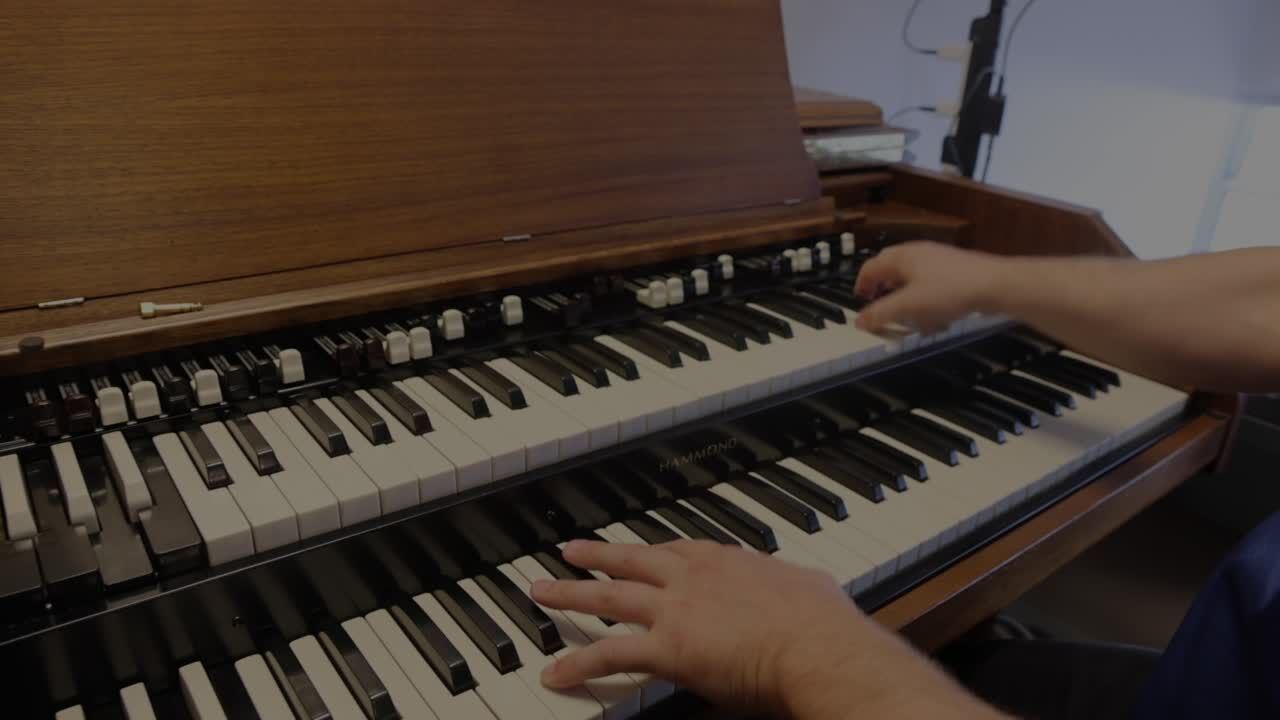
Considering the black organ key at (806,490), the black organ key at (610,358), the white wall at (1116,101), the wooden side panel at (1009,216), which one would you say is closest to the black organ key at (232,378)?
the black organ key at (610,358)

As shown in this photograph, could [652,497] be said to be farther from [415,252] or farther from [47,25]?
[47,25]

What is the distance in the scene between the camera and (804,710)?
0.73m

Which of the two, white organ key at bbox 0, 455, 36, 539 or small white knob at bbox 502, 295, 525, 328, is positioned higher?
small white knob at bbox 502, 295, 525, 328

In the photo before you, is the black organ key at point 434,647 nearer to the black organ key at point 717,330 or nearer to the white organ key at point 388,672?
the white organ key at point 388,672

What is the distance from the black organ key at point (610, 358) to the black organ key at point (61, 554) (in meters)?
0.63

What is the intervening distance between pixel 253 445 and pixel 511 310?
40 cm

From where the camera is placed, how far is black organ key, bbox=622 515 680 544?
1.03 m

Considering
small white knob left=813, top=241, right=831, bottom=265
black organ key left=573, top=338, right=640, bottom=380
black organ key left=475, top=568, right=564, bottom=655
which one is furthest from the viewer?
small white knob left=813, top=241, right=831, bottom=265

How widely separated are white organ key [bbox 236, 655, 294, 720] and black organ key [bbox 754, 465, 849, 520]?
0.66m

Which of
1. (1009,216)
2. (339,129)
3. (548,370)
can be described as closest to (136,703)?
(548,370)

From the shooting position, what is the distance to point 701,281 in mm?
1410

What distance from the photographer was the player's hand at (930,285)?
1.11 meters

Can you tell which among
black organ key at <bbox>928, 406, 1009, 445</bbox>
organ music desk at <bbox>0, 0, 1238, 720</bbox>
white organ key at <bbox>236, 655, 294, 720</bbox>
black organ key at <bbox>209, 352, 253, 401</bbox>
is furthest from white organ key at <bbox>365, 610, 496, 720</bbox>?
black organ key at <bbox>928, 406, 1009, 445</bbox>

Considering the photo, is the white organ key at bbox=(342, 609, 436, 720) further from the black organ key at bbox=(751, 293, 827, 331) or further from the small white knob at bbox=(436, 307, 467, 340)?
the black organ key at bbox=(751, 293, 827, 331)
